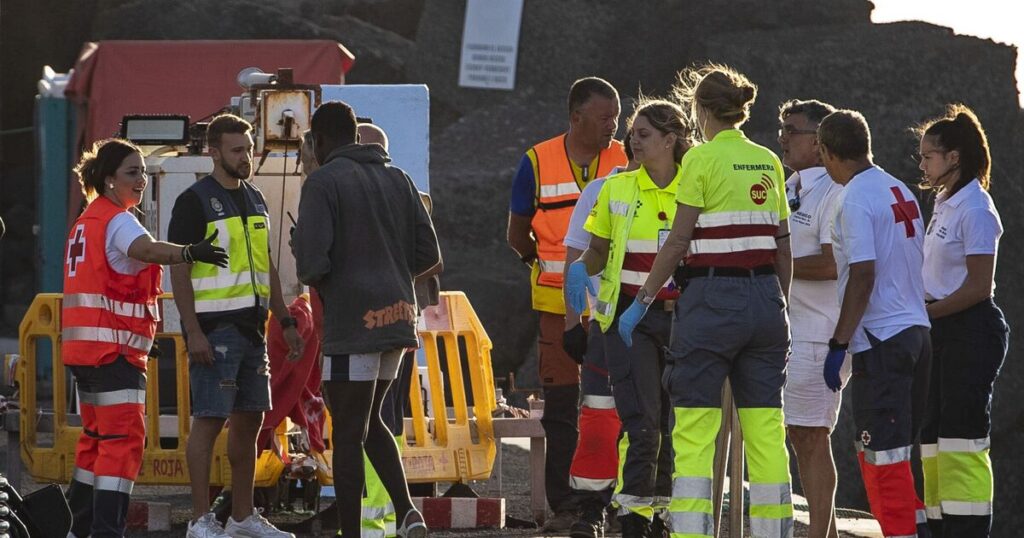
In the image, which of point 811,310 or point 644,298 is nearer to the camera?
point 644,298

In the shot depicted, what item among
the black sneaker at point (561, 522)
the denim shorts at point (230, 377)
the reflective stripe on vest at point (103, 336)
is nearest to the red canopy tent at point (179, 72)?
the denim shorts at point (230, 377)

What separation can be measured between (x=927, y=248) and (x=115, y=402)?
11.1 ft

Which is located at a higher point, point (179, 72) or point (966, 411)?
point (179, 72)

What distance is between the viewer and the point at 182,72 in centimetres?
1508

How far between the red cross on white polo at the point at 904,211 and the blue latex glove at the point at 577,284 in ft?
4.09

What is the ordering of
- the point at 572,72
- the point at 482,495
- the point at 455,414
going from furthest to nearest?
the point at 572,72 < the point at 482,495 < the point at 455,414

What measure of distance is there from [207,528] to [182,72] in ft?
27.0

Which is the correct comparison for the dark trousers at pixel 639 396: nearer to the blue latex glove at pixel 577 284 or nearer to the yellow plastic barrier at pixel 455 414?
the blue latex glove at pixel 577 284

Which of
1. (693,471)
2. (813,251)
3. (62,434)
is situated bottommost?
(62,434)

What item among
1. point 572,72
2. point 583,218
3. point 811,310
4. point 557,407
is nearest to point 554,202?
point 583,218

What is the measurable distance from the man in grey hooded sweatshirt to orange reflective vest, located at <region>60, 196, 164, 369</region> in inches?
38.0

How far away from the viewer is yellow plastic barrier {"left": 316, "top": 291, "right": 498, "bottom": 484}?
341 inches

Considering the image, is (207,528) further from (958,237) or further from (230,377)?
(958,237)

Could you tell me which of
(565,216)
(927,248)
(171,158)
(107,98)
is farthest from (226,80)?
(927,248)
